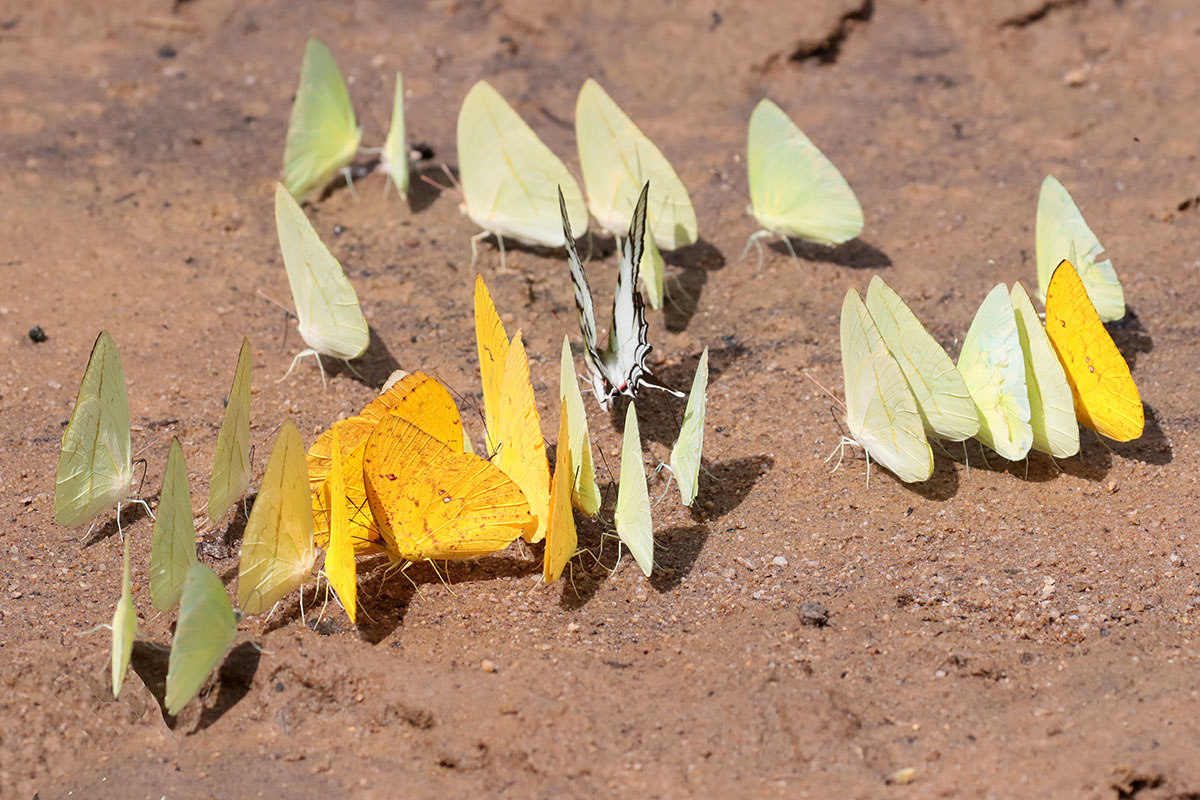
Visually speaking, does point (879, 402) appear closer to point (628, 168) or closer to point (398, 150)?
point (628, 168)

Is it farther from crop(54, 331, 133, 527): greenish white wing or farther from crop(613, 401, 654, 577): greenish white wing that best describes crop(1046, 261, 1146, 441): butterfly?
crop(54, 331, 133, 527): greenish white wing

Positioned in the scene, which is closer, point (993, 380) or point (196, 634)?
point (196, 634)

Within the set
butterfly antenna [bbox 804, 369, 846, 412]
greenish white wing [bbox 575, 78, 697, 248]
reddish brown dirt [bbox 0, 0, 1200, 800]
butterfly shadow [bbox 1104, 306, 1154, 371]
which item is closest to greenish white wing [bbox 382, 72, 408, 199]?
reddish brown dirt [bbox 0, 0, 1200, 800]

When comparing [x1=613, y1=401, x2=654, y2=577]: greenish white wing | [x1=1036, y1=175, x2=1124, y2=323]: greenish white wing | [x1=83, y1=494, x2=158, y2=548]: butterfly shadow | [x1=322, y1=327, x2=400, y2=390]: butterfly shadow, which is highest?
[x1=1036, y1=175, x2=1124, y2=323]: greenish white wing

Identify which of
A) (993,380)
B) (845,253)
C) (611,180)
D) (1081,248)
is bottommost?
(845,253)

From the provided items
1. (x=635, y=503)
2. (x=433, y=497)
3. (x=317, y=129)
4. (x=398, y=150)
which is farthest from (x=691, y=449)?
(x=317, y=129)

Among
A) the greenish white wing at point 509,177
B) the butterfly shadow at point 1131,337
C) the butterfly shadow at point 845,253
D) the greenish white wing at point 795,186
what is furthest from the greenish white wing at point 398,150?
the butterfly shadow at point 1131,337

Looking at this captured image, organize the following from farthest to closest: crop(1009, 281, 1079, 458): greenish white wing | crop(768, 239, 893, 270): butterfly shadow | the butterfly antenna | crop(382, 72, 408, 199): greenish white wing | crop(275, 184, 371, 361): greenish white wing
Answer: crop(382, 72, 408, 199): greenish white wing < crop(768, 239, 893, 270): butterfly shadow < crop(275, 184, 371, 361): greenish white wing < the butterfly antenna < crop(1009, 281, 1079, 458): greenish white wing
